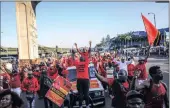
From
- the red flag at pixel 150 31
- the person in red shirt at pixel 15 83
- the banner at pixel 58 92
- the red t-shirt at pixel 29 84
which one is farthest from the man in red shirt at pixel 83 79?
the red flag at pixel 150 31

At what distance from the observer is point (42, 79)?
8.60 meters

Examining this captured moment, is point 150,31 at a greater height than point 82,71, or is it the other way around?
point 150,31

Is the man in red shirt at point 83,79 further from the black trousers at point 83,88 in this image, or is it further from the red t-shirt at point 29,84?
the red t-shirt at point 29,84

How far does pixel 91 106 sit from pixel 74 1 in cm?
469

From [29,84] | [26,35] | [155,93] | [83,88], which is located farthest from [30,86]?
[26,35]

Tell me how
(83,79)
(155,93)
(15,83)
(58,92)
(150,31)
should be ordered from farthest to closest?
(15,83)
(83,79)
(58,92)
(150,31)
(155,93)

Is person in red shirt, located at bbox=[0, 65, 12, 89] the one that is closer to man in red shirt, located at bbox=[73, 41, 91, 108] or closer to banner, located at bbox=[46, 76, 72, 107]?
banner, located at bbox=[46, 76, 72, 107]

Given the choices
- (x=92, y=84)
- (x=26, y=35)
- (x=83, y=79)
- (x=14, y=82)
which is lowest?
(x=92, y=84)

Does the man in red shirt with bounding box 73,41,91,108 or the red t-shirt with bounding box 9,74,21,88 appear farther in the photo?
the red t-shirt with bounding box 9,74,21,88

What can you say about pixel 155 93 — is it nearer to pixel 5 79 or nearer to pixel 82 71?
pixel 82 71

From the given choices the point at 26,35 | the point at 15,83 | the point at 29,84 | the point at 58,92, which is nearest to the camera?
the point at 58,92

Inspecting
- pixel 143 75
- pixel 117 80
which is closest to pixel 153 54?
pixel 143 75

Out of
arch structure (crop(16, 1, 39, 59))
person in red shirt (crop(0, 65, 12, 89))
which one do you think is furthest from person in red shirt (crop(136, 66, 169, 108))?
arch structure (crop(16, 1, 39, 59))

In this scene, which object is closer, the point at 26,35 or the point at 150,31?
the point at 150,31
